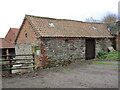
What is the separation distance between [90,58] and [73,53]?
10.4 feet

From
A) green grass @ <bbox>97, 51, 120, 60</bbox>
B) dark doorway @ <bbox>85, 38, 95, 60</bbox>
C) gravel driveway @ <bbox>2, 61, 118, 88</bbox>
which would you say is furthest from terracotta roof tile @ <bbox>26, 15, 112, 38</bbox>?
gravel driveway @ <bbox>2, 61, 118, 88</bbox>

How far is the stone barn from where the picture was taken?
13.8m

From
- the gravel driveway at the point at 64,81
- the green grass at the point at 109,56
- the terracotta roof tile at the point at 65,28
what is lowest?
the gravel driveway at the point at 64,81

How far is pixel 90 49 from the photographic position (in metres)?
17.6

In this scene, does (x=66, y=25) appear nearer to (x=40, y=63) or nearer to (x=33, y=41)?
(x=33, y=41)

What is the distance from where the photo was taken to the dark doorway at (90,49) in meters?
17.3

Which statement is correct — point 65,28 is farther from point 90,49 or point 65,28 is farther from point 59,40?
point 90,49

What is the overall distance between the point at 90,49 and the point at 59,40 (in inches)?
197

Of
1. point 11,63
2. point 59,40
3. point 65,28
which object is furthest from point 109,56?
point 11,63

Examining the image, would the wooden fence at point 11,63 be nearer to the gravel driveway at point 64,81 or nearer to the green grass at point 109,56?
the gravel driveway at point 64,81

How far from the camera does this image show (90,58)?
1764cm

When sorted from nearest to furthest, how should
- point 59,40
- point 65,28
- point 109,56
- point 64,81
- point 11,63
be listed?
point 64,81 < point 11,63 < point 59,40 < point 65,28 < point 109,56

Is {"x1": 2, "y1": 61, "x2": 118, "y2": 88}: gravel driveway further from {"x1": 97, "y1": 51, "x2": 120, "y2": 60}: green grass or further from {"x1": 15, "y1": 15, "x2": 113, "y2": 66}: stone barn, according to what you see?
{"x1": 97, "y1": 51, "x2": 120, "y2": 60}: green grass

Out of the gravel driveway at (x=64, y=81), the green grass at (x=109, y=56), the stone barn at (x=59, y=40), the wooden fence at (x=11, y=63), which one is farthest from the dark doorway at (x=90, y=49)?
the wooden fence at (x=11, y=63)
